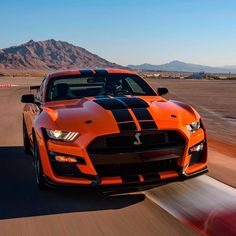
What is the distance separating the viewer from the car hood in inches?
192

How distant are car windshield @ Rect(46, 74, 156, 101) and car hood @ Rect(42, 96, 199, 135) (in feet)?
2.12

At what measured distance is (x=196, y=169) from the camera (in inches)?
202

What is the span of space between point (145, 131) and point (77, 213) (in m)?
1.12

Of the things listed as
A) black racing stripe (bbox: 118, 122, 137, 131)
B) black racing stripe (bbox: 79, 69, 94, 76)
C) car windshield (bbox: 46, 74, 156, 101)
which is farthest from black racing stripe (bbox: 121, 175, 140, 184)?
black racing stripe (bbox: 79, 69, 94, 76)

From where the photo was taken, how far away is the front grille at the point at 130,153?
4684 mm

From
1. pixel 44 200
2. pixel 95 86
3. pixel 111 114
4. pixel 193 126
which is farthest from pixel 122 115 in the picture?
pixel 95 86

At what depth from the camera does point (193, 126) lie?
5.22 metres

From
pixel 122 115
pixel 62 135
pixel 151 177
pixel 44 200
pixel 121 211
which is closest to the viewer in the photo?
pixel 121 211

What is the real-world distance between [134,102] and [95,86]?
138cm

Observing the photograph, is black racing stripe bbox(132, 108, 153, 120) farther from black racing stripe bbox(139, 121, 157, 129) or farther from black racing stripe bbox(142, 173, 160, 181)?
black racing stripe bbox(142, 173, 160, 181)

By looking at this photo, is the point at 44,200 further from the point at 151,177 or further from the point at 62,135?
the point at 151,177

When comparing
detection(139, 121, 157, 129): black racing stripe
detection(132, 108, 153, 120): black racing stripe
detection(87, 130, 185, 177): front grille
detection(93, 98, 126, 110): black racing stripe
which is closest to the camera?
detection(87, 130, 185, 177): front grille

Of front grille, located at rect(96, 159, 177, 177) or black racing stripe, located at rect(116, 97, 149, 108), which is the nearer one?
front grille, located at rect(96, 159, 177, 177)

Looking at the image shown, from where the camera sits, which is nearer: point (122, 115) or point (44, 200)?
point (122, 115)
